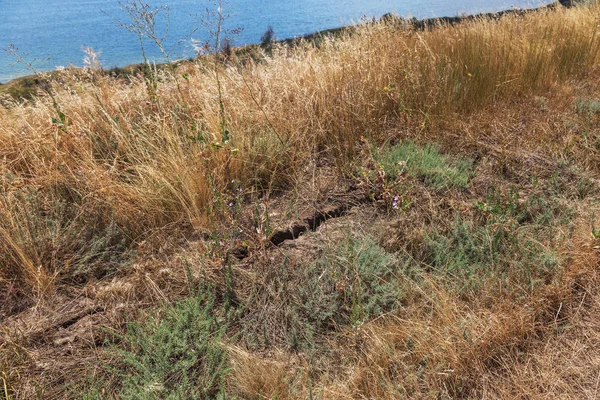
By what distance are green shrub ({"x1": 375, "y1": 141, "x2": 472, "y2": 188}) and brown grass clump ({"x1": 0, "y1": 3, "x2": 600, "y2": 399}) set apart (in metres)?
0.03

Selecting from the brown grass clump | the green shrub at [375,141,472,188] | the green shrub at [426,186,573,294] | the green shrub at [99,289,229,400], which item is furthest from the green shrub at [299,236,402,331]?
the green shrub at [375,141,472,188]

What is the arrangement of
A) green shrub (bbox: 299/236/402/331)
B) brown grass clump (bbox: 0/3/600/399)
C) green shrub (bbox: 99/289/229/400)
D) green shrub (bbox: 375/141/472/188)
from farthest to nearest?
green shrub (bbox: 375/141/472/188) → green shrub (bbox: 299/236/402/331) → brown grass clump (bbox: 0/3/600/399) → green shrub (bbox: 99/289/229/400)

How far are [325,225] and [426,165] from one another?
0.86 m

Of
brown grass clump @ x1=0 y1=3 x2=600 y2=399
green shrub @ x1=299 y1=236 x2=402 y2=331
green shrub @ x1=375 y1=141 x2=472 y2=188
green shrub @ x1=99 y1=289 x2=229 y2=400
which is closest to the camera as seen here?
green shrub @ x1=99 y1=289 x2=229 y2=400

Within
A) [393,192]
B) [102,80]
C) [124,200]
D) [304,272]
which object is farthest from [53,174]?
[393,192]

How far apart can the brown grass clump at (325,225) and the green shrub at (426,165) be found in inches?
1.1

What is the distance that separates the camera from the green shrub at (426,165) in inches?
110

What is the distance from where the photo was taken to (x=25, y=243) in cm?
223

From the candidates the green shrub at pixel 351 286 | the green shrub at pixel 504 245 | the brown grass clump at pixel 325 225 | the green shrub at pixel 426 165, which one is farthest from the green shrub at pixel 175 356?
the green shrub at pixel 426 165

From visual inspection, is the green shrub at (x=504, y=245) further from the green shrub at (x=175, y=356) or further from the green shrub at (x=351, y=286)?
the green shrub at (x=175, y=356)

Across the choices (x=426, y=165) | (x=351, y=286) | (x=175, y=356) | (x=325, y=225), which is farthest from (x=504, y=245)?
(x=175, y=356)

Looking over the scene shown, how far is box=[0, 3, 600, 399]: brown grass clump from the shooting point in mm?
1827

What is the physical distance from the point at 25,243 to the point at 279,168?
1627 millimetres

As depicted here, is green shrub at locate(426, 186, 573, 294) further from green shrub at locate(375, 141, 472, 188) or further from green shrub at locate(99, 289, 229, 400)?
green shrub at locate(99, 289, 229, 400)
